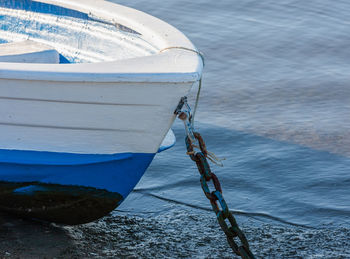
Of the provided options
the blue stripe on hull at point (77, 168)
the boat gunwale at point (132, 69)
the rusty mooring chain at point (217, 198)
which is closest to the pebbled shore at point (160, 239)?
the blue stripe on hull at point (77, 168)

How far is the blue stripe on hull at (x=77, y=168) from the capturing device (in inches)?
137

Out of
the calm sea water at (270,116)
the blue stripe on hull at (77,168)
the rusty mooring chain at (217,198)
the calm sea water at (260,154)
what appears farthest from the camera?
the calm sea water at (270,116)

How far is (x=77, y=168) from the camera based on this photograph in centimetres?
355

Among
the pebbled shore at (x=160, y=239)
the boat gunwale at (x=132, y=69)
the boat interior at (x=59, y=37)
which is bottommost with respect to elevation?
the pebbled shore at (x=160, y=239)

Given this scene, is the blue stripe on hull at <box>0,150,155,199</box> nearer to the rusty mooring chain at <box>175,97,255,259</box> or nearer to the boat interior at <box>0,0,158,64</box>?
the rusty mooring chain at <box>175,97,255,259</box>

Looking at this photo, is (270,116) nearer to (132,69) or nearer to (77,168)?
(77,168)

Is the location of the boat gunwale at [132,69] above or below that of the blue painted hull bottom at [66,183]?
above

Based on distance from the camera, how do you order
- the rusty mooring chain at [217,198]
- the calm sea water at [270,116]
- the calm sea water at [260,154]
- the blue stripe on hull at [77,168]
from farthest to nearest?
the calm sea water at [270,116], the calm sea water at [260,154], the blue stripe on hull at [77,168], the rusty mooring chain at [217,198]

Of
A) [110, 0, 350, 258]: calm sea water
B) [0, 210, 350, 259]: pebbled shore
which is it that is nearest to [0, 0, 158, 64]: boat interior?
[110, 0, 350, 258]: calm sea water

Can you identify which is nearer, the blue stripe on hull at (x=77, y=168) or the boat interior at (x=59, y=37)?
the blue stripe on hull at (x=77, y=168)

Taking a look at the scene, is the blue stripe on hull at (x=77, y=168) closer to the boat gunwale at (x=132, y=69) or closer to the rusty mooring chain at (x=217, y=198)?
the rusty mooring chain at (x=217, y=198)

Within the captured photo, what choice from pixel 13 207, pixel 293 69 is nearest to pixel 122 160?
pixel 13 207

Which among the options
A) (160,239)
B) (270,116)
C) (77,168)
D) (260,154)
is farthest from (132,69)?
(270,116)

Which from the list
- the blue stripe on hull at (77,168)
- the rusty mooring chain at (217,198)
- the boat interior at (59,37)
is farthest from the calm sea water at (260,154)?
the boat interior at (59,37)
